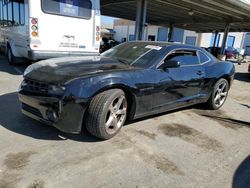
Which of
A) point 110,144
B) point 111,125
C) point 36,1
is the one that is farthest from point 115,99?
point 36,1

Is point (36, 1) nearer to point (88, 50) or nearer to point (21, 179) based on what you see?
point (88, 50)

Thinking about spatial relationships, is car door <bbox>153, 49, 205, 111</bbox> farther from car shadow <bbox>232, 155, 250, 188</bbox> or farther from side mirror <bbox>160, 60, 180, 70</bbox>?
car shadow <bbox>232, 155, 250, 188</bbox>

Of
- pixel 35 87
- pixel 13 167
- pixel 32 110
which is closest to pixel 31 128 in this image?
pixel 32 110

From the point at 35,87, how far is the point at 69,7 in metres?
4.83

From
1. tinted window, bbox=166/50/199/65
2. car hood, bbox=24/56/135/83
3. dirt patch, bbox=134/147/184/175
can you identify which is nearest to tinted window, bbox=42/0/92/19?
car hood, bbox=24/56/135/83

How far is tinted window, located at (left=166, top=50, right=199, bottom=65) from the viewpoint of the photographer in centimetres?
454

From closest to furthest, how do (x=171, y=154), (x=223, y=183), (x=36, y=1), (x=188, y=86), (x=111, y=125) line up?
(x=223, y=183) → (x=171, y=154) → (x=111, y=125) → (x=188, y=86) → (x=36, y=1)

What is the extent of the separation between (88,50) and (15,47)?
2.50 metres

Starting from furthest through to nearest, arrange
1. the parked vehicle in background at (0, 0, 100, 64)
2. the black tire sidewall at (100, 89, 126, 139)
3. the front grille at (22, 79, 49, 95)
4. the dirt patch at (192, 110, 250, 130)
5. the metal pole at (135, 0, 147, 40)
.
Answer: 1. the metal pole at (135, 0, 147, 40)
2. the parked vehicle in background at (0, 0, 100, 64)
3. the dirt patch at (192, 110, 250, 130)
4. the black tire sidewall at (100, 89, 126, 139)
5. the front grille at (22, 79, 49, 95)

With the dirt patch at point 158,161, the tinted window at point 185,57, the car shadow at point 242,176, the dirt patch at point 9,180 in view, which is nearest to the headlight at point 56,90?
the dirt patch at point 9,180

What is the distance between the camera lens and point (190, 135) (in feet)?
13.5

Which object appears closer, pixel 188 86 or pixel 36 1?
pixel 188 86

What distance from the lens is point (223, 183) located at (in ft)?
9.21

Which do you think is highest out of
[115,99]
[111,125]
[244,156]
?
[115,99]
